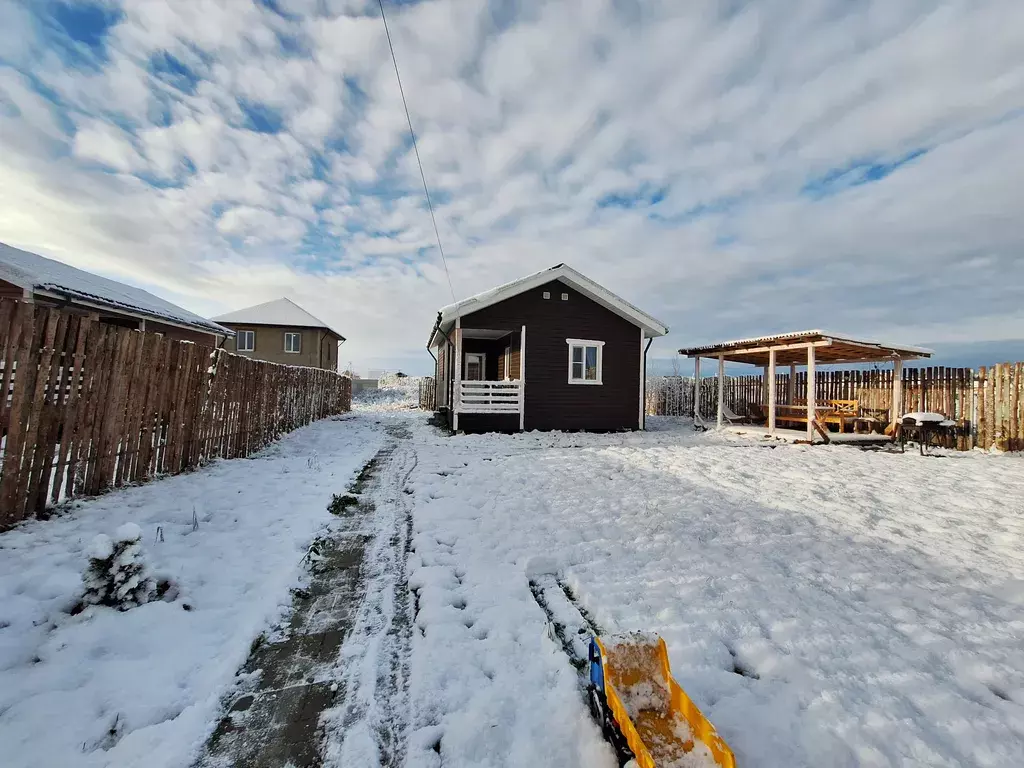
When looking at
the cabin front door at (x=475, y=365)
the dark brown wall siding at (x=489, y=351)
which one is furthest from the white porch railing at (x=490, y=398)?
the cabin front door at (x=475, y=365)

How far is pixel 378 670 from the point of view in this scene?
7.94 feet

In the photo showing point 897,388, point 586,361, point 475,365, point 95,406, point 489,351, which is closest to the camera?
point 95,406

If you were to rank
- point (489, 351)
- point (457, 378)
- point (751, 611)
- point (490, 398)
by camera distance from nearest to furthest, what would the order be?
A: point (751, 611) → point (457, 378) → point (490, 398) → point (489, 351)

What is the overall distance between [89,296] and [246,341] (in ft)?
54.4

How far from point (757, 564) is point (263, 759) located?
3.66m

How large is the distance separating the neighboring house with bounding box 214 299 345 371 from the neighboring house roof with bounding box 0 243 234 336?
375 inches

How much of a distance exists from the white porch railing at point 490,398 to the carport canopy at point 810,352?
6.70 m

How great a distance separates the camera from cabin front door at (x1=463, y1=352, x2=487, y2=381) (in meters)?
18.0

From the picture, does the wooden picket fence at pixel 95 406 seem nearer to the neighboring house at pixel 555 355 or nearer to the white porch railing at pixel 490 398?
the white porch railing at pixel 490 398

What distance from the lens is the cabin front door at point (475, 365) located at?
58.9ft

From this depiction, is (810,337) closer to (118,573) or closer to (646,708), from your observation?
(646,708)

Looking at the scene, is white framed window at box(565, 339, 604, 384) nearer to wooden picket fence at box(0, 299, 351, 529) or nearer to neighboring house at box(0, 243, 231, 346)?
wooden picket fence at box(0, 299, 351, 529)

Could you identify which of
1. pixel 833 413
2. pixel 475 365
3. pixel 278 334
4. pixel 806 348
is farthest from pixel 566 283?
pixel 278 334

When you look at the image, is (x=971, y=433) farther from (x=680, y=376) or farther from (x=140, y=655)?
(x=140, y=655)
